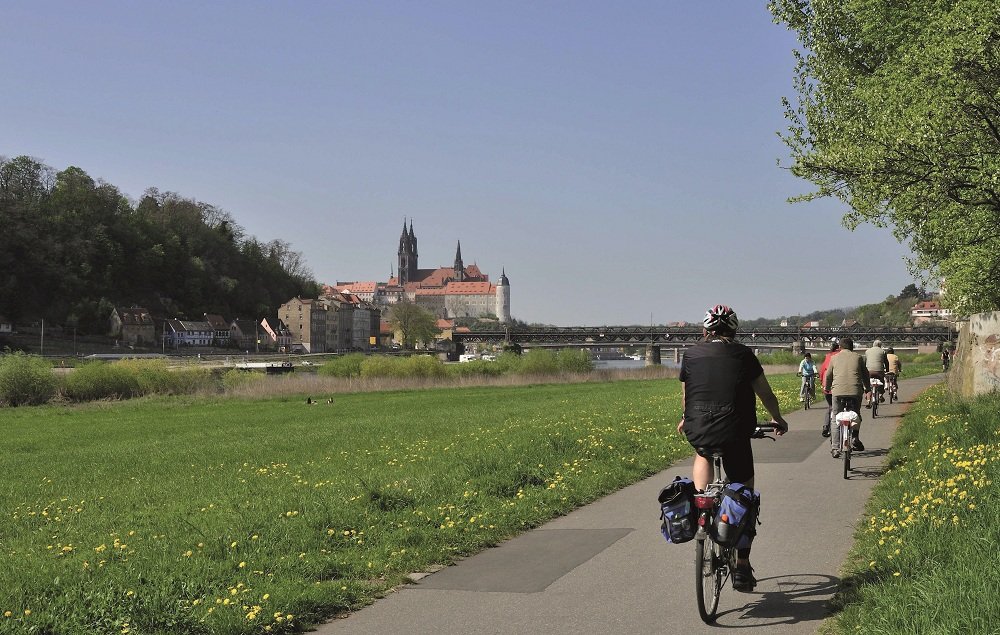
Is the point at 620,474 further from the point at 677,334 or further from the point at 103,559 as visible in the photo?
the point at 677,334

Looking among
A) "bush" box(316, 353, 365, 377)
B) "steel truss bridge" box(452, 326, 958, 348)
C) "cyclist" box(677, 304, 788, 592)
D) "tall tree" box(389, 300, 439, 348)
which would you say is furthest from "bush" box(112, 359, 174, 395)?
"tall tree" box(389, 300, 439, 348)

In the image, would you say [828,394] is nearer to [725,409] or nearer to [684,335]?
[725,409]

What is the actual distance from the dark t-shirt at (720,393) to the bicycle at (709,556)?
15.0 inches

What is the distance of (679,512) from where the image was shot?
6.62 metres

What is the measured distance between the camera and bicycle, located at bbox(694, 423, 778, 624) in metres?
6.44

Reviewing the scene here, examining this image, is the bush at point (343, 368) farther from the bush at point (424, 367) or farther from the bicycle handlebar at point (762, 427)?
the bicycle handlebar at point (762, 427)

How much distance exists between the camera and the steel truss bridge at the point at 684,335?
379 ft

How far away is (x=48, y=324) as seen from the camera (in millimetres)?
135750

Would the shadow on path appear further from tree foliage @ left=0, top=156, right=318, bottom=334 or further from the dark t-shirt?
tree foliage @ left=0, top=156, right=318, bottom=334

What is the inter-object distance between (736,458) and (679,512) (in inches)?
27.0

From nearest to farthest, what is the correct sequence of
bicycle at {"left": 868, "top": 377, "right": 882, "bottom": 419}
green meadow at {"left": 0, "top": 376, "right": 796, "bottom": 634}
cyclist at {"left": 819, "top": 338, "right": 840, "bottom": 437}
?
green meadow at {"left": 0, "top": 376, "right": 796, "bottom": 634}, cyclist at {"left": 819, "top": 338, "right": 840, "bottom": 437}, bicycle at {"left": 868, "top": 377, "right": 882, "bottom": 419}

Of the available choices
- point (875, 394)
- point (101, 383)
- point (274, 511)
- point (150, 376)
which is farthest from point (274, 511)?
point (150, 376)

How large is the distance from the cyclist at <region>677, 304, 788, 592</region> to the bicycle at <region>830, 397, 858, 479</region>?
6.18 m

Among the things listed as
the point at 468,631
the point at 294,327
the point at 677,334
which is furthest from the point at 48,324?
the point at 468,631
